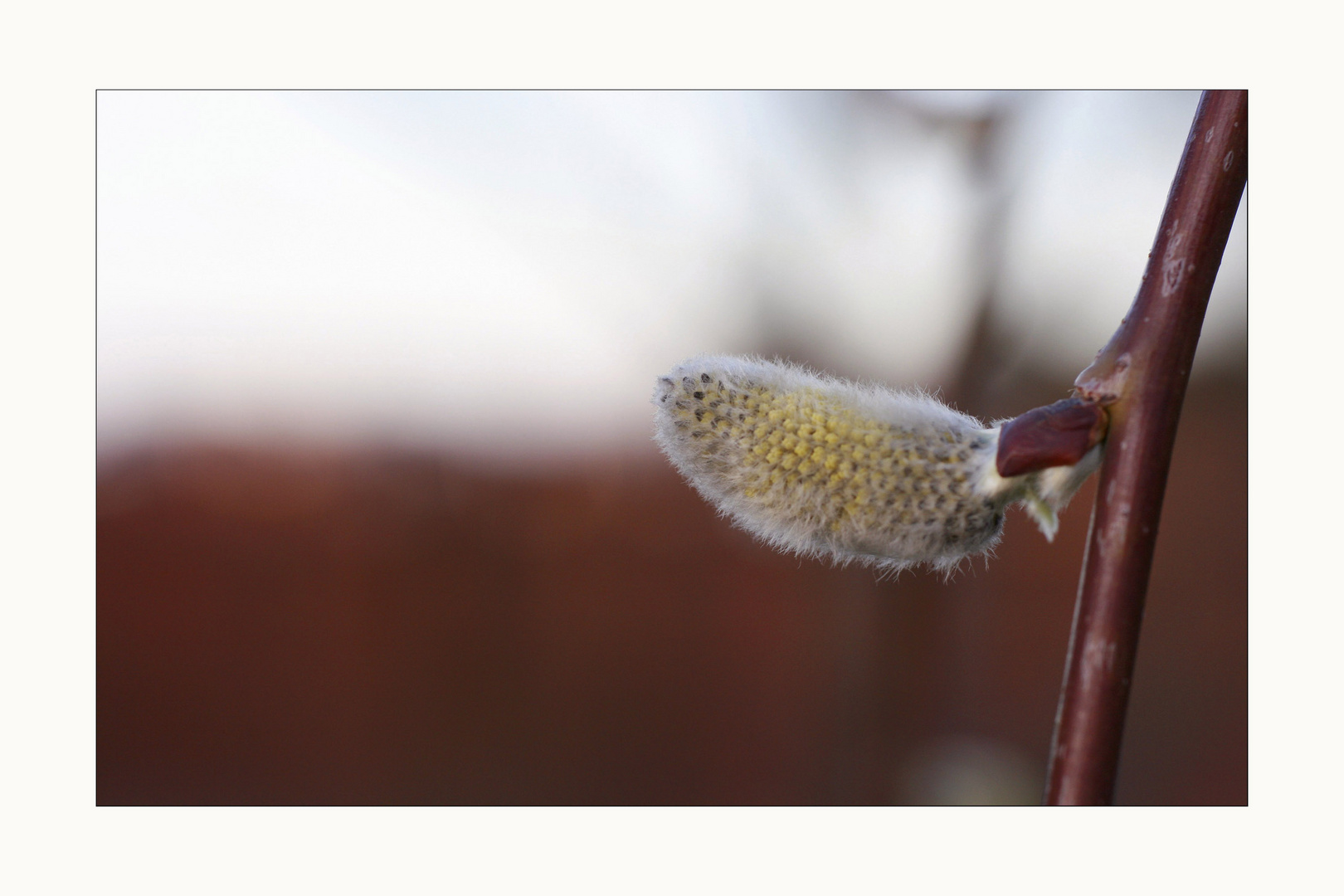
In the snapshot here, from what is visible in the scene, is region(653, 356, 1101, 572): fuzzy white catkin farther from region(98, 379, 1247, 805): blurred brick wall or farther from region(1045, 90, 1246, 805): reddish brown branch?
region(98, 379, 1247, 805): blurred brick wall

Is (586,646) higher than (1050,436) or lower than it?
lower

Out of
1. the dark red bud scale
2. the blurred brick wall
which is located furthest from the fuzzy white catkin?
the blurred brick wall

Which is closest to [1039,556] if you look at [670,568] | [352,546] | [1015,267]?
[1015,267]

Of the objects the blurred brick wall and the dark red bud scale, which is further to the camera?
the blurred brick wall

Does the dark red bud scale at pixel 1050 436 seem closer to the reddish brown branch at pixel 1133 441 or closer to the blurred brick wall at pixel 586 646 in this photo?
the reddish brown branch at pixel 1133 441

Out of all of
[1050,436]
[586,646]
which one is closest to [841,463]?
[1050,436]

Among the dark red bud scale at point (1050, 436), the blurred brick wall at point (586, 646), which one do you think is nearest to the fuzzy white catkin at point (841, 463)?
the dark red bud scale at point (1050, 436)

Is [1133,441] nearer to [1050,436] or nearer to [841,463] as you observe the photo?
[1050,436]
